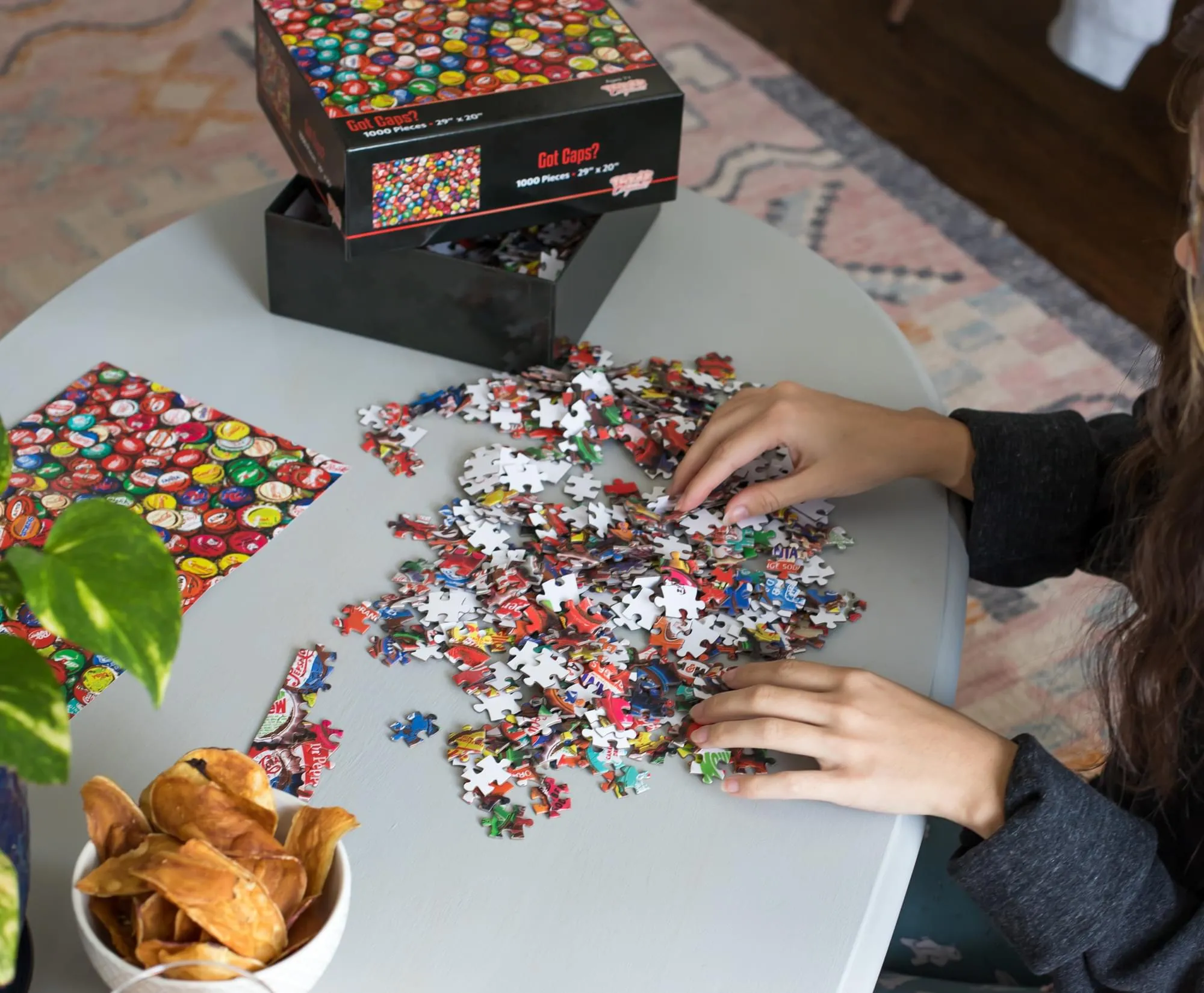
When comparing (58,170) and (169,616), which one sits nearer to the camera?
(169,616)

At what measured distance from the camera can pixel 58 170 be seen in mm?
2496

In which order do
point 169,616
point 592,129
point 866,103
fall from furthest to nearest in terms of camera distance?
1. point 866,103
2. point 592,129
3. point 169,616

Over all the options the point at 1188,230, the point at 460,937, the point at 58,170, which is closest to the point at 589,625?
the point at 460,937

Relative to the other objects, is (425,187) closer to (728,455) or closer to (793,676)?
(728,455)

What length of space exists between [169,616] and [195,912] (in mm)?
173

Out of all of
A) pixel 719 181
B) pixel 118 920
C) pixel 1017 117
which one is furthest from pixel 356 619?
pixel 1017 117

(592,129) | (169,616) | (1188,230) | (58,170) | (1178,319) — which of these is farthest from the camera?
(58,170)

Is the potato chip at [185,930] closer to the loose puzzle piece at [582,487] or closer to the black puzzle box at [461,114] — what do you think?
the loose puzzle piece at [582,487]

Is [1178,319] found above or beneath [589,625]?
above

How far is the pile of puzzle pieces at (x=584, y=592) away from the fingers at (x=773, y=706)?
0.03 meters

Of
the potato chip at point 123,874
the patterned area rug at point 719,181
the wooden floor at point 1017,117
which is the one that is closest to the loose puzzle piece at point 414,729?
the potato chip at point 123,874

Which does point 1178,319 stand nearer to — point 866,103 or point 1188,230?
point 1188,230

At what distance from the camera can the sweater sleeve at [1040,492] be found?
1.11 m

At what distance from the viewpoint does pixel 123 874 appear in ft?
2.11
